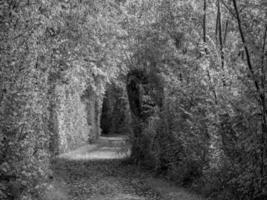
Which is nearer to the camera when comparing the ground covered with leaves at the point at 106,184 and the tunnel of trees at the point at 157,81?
the tunnel of trees at the point at 157,81

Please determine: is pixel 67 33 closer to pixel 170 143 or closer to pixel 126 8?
pixel 170 143

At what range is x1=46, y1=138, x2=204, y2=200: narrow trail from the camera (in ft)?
39.9

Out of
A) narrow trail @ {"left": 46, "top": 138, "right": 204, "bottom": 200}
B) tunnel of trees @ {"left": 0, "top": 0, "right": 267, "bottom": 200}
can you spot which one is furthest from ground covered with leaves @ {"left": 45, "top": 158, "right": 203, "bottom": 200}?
tunnel of trees @ {"left": 0, "top": 0, "right": 267, "bottom": 200}

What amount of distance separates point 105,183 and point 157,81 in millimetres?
5730

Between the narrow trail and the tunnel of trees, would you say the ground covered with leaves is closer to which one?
the narrow trail

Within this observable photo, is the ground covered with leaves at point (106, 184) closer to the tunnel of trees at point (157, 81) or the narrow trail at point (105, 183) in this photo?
the narrow trail at point (105, 183)

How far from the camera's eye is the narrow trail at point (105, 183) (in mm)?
12156

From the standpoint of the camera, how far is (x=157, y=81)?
1850 centimetres

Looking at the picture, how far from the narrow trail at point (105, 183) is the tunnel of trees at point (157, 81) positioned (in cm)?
70

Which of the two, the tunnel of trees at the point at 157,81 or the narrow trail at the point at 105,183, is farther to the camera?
the narrow trail at the point at 105,183

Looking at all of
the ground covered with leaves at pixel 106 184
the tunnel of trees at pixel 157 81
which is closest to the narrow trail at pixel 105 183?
the ground covered with leaves at pixel 106 184

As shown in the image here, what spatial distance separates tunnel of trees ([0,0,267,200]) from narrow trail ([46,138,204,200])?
0.70 meters

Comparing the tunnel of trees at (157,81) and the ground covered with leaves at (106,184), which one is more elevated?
the tunnel of trees at (157,81)

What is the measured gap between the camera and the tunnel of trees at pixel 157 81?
28.3 feet
